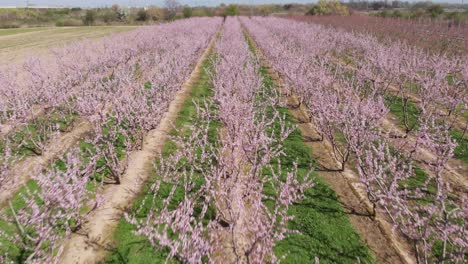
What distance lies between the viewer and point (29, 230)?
19.0ft

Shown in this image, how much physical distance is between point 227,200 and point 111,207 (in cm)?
303

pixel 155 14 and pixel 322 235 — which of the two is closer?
pixel 322 235

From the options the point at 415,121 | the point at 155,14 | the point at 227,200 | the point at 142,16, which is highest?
the point at 155,14

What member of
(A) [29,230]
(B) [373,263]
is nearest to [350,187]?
(B) [373,263]

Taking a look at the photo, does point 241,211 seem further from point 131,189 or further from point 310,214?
point 131,189

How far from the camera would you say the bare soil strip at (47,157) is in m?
Answer: 6.90

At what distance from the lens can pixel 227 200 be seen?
540 cm

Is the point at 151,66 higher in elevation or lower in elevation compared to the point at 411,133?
higher

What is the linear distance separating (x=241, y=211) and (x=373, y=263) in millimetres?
2709

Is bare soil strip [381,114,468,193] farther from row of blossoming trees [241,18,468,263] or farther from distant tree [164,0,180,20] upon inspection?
distant tree [164,0,180,20]

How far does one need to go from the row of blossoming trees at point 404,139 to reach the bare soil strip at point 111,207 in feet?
16.0

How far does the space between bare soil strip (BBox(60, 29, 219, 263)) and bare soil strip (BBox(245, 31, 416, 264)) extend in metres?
4.62

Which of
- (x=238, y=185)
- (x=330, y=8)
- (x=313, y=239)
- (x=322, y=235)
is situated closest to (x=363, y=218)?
(x=322, y=235)

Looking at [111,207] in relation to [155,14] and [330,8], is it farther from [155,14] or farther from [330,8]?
[155,14]
